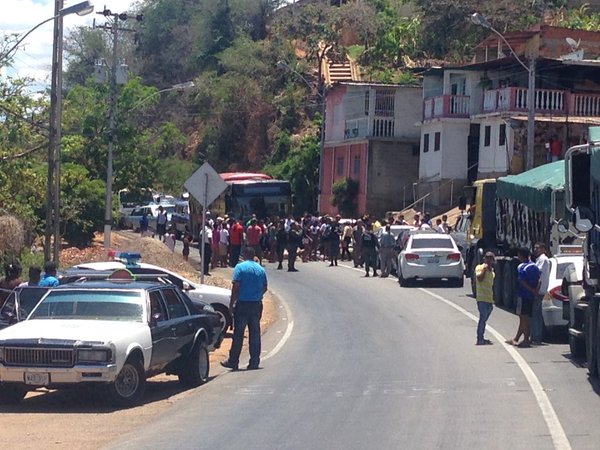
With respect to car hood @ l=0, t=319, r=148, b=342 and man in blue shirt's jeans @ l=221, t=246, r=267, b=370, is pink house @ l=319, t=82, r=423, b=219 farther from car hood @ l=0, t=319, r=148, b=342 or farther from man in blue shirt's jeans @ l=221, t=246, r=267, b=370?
car hood @ l=0, t=319, r=148, b=342

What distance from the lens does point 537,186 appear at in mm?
25078

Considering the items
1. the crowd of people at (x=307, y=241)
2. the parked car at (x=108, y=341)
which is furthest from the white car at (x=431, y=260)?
the parked car at (x=108, y=341)

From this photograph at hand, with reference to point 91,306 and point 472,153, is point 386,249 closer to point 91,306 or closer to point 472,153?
point 472,153

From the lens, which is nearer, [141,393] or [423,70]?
[141,393]

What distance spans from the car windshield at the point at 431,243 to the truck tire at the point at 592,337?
1588 centimetres

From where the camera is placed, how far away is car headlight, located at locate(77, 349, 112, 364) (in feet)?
45.4

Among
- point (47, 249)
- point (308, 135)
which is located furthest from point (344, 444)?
point (308, 135)

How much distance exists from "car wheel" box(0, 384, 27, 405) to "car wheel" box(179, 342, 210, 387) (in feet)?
7.69

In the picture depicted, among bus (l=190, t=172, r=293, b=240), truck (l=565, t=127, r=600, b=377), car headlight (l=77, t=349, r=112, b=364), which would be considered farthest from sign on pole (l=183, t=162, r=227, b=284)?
bus (l=190, t=172, r=293, b=240)

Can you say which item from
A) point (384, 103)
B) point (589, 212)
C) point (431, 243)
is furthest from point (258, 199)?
point (589, 212)

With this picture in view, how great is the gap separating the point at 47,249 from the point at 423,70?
3152 cm

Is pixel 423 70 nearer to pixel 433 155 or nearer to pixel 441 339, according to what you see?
pixel 433 155

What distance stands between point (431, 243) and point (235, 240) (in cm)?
853

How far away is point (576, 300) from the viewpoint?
1738cm
